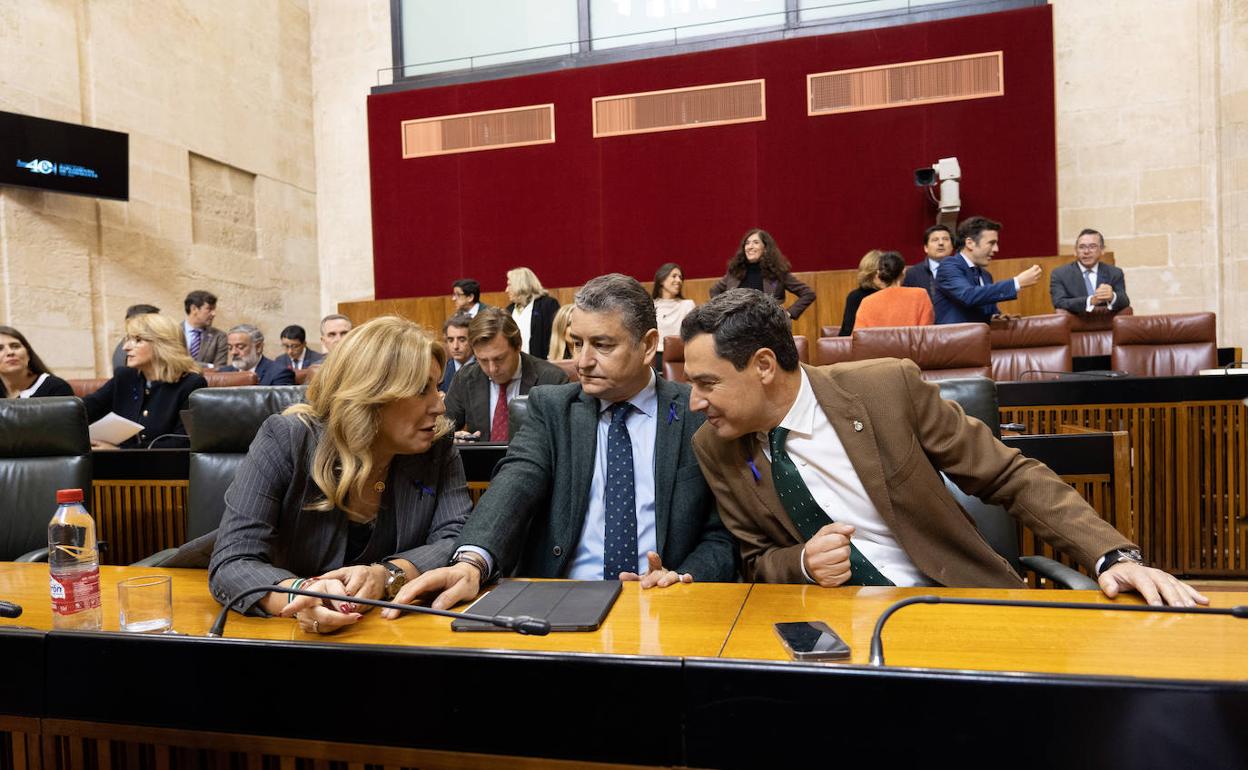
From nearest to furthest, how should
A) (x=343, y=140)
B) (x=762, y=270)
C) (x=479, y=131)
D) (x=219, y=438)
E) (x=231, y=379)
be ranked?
(x=219, y=438) < (x=231, y=379) < (x=762, y=270) < (x=479, y=131) < (x=343, y=140)

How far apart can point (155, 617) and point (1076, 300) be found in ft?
18.7

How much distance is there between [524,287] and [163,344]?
2.81 m

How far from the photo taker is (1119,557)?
1342mm

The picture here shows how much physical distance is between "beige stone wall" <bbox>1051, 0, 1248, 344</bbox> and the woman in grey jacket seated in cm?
740

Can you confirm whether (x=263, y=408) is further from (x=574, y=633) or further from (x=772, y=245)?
(x=772, y=245)

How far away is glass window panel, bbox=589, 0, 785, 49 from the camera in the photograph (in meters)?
8.30

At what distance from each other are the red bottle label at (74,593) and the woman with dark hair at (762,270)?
4.73 m

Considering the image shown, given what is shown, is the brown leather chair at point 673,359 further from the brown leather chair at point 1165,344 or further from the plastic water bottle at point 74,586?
the plastic water bottle at point 74,586

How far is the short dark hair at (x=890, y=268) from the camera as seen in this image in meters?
4.80

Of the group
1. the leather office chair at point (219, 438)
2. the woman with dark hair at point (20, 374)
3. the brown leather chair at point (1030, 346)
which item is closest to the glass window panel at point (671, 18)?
the brown leather chair at point (1030, 346)

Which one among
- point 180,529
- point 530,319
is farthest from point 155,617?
point 530,319

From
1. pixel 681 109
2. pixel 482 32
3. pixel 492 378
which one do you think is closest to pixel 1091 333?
pixel 492 378

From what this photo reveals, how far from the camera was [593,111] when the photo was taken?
27.3ft

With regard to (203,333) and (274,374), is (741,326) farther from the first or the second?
(203,333)
